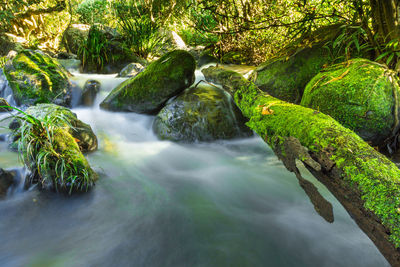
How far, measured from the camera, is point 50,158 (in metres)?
2.25

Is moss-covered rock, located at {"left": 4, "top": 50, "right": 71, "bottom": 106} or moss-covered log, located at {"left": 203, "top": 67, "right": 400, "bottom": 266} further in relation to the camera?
moss-covered rock, located at {"left": 4, "top": 50, "right": 71, "bottom": 106}

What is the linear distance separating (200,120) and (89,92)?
A: 10.4 feet

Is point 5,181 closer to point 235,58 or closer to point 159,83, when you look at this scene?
point 159,83

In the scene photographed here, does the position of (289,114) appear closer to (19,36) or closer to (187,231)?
(187,231)

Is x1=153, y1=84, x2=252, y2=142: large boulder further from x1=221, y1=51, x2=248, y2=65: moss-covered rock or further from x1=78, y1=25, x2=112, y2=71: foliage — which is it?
x1=78, y1=25, x2=112, y2=71: foliage

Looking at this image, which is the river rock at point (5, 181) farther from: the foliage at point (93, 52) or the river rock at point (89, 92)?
the foliage at point (93, 52)

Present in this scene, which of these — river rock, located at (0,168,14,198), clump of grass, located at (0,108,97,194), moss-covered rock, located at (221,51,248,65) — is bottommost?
river rock, located at (0,168,14,198)

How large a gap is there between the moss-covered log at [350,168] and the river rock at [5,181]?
263cm

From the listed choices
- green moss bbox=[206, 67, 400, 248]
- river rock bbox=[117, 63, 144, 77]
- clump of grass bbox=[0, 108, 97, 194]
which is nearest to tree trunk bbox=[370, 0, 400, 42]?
green moss bbox=[206, 67, 400, 248]

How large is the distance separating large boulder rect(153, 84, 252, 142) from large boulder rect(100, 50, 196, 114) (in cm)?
34

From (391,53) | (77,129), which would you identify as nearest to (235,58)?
(391,53)

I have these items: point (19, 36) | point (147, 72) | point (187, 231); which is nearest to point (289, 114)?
point (187, 231)

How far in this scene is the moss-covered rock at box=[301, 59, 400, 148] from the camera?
2771mm

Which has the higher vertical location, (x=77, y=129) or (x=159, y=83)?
(x=159, y=83)
